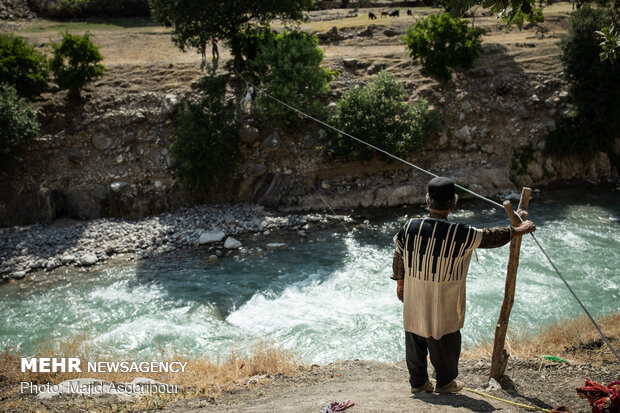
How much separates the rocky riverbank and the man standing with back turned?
25.7 ft

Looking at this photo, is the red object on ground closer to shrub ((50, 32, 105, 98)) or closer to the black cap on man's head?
the black cap on man's head

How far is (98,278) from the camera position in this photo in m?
10.5

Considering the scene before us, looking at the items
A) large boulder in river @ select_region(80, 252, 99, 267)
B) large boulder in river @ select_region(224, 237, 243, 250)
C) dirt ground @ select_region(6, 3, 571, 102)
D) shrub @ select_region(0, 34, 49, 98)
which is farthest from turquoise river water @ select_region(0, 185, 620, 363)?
shrub @ select_region(0, 34, 49, 98)

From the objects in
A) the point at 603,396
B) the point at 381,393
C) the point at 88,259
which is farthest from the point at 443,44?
the point at 603,396

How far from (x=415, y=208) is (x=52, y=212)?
1034 centimetres

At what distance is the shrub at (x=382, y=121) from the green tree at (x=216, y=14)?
4036 millimetres

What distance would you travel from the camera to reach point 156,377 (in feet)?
19.1

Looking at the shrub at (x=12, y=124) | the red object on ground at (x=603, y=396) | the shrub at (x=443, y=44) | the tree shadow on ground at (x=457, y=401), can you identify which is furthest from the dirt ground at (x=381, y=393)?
the shrub at (x=443, y=44)

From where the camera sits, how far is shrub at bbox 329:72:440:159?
13.1 metres

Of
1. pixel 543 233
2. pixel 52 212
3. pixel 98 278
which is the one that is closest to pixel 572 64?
pixel 543 233

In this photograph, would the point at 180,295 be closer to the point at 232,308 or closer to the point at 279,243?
the point at 232,308

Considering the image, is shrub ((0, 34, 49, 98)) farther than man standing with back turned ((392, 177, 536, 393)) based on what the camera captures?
Yes

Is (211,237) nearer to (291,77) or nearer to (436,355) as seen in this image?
(291,77)
